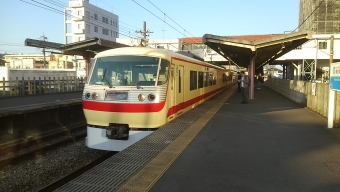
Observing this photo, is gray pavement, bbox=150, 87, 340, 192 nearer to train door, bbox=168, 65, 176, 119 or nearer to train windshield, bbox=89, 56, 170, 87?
train door, bbox=168, 65, 176, 119

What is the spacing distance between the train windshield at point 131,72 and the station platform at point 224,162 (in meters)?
1.36

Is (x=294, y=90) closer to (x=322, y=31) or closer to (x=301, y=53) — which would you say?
(x=301, y=53)

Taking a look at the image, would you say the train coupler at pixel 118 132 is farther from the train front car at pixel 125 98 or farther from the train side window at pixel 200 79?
the train side window at pixel 200 79

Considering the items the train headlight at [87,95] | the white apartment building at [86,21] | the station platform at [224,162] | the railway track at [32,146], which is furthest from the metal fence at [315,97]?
the white apartment building at [86,21]

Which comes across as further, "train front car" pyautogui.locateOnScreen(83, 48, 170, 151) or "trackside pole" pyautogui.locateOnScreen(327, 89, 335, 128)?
"trackside pole" pyautogui.locateOnScreen(327, 89, 335, 128)

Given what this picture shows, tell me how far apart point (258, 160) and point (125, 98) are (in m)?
3.63

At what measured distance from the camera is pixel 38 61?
69.8m

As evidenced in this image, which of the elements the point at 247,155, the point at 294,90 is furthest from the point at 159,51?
the point at 294,90

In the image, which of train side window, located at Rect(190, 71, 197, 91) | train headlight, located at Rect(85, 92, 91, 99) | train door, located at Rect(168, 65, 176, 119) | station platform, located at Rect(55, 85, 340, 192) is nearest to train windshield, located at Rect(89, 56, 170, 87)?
train headlight, located at Rect(85, 92, 91, 99)

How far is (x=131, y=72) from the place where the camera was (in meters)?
7.94

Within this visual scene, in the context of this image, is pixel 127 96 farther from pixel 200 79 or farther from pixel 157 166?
pixel 200 79

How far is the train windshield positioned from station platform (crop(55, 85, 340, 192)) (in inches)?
53.4

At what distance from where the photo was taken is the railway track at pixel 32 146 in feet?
27.8

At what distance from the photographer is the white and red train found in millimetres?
7438
